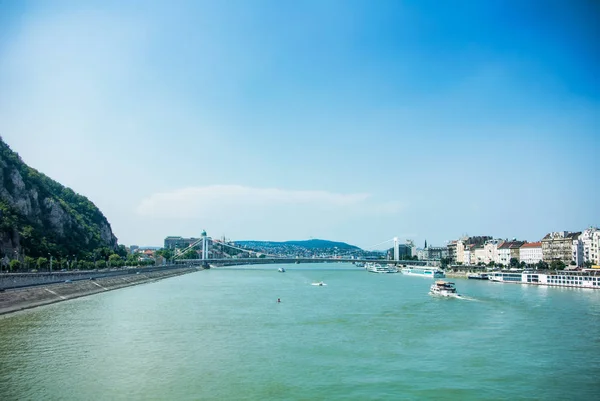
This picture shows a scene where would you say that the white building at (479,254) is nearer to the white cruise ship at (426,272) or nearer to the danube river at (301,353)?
the white cruise ship at (426,272)

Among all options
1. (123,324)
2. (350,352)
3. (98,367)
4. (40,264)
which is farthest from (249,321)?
(40,264)

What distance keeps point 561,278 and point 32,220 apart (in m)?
59.8

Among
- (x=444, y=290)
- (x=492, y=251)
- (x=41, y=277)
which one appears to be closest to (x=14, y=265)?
(x=41, y=277)

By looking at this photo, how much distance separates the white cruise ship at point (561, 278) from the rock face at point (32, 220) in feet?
175

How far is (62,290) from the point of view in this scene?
3750 centimetres

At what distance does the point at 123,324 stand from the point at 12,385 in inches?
452

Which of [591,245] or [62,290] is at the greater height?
[591,245]

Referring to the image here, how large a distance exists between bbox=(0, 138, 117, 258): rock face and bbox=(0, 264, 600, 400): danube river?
2287 cm

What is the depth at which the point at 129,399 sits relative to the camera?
13875 millimetres

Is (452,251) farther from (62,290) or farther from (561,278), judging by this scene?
(62,290)

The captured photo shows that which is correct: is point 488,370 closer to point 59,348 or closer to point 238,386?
point 238,386

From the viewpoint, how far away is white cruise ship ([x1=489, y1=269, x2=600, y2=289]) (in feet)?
159

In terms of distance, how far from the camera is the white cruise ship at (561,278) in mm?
48566

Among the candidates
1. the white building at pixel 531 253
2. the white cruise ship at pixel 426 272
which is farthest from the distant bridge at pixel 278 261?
the white building at pixel 531 253
